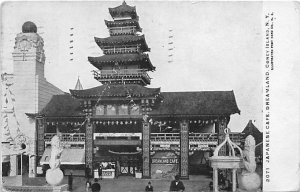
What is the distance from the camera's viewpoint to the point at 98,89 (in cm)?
1108

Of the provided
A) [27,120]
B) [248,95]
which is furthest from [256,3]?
[27,120]

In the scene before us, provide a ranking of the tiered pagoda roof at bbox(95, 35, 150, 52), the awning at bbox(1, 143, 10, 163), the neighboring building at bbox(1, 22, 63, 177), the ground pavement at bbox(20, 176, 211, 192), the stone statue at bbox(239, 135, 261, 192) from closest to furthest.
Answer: the stone statue at bbox(239, 135, 261, 192) < the awning at bbox(1, 143, 10, 163) < the ground pavement at bbox(20, 176, 211, 192) < the neighboring building at bbox(1, 22, 63, 177) < the tiered pagoda roof at bbox(95, 35, 150, 52)

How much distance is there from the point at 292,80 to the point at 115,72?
16.8ft

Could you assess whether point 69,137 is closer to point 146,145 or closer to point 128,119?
point 128,119

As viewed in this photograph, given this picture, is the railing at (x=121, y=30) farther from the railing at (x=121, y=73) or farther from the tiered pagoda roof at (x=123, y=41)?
the railing at (x=121, y=73)

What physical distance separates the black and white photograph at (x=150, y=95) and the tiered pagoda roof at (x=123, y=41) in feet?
0.13

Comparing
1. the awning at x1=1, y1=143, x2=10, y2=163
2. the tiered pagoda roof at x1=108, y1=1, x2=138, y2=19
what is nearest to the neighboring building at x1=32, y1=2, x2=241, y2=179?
the tiered pagoda roof at x1=108, y1=1, x2=138, y2=19

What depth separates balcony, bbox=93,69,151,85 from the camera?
1116cm

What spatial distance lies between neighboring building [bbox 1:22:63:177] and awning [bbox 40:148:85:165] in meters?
0.35

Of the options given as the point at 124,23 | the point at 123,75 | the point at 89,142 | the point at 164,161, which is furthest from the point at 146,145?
the point at 124,23

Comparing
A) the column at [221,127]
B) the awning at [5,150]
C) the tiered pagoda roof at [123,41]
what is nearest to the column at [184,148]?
the column at [221,127]

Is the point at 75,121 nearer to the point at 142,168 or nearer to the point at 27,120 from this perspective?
the point at 27,120

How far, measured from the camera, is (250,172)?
28.6 feet

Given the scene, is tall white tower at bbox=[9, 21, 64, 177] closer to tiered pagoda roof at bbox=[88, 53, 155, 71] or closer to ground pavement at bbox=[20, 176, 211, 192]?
ground pavement at bbox=[20, 176, 211, 192]
